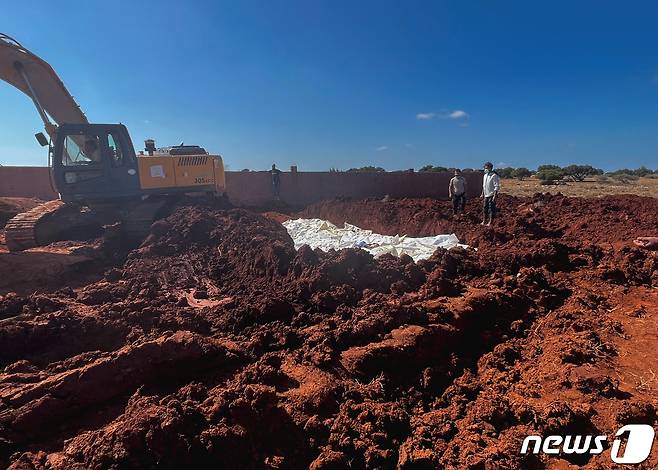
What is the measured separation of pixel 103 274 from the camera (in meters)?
7.25

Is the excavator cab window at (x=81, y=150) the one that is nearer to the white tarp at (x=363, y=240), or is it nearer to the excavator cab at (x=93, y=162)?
the excavator cab at (x=93, y=162)

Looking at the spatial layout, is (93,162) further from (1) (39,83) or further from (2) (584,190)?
(2) (584,190)

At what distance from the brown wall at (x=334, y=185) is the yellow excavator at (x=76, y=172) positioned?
791 centimetres

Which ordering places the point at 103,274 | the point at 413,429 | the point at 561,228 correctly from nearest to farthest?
the point at 413,429, the point at 103,274, the point at 561,228

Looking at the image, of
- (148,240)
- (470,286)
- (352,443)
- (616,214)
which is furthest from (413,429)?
(616,214)

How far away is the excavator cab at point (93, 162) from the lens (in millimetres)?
9430

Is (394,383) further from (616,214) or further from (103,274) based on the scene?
(616,214)

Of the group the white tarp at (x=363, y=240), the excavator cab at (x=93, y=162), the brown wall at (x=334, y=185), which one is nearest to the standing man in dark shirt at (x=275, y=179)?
the brown wall at (x=334, y=185)

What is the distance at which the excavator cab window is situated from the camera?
31.3 ft

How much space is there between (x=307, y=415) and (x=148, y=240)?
285 inches

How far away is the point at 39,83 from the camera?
9.89m

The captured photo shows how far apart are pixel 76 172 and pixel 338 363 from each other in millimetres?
9166

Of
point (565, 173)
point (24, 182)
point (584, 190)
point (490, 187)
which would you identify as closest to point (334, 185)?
point (490, 187)

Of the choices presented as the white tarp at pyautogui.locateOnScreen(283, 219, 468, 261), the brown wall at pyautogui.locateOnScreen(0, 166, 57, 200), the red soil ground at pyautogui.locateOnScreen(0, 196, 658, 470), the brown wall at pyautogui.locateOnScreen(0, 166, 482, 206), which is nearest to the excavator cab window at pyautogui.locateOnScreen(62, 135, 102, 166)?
the red soil ground at pyautogui.locateOnScreen(0, 196, 658, 470)
